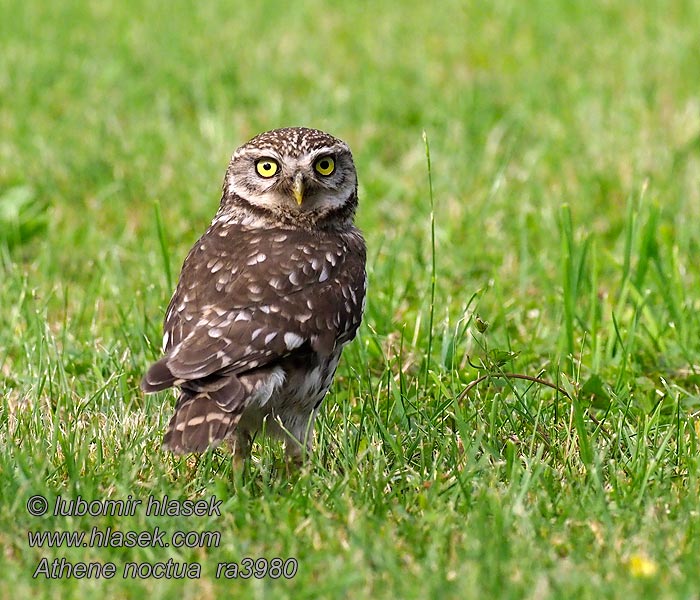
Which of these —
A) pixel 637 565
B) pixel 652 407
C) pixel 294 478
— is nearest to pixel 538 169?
pixel 652 407

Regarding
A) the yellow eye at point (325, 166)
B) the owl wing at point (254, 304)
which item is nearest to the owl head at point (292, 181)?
the yellow eye at point (325, 166)

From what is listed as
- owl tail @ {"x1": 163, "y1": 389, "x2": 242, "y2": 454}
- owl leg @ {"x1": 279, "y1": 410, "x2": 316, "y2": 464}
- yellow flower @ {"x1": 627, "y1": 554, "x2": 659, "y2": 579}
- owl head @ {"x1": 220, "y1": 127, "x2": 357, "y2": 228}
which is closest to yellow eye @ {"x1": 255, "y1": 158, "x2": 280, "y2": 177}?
owl head @ {"x1": 220, "y1": 127, "x2": 357, "y2": 228}

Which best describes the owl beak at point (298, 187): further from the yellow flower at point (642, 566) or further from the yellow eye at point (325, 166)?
the yellow flower at point (642, 566)

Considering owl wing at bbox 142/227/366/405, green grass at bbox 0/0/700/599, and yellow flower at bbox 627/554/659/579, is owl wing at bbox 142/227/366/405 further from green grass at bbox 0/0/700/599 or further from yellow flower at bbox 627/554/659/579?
yellow flower at bbox 627/554/659/579

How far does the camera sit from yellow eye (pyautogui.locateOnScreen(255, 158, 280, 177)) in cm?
526

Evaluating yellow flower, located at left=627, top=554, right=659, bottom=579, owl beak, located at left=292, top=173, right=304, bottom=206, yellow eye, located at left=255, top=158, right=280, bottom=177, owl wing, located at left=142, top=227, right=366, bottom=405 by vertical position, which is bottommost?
yellow flower, located at left=627, top=554, right=659, bottom=579

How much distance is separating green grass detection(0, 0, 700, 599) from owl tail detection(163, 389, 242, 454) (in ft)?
0.71

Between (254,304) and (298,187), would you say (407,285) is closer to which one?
(298,187)

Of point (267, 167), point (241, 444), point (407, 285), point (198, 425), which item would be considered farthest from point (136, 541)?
point (407, 285)

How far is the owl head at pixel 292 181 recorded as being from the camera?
520cm

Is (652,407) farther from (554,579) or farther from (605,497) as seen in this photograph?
(554,579)

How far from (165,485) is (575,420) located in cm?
Result: 162

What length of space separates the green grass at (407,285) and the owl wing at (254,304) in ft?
1.38

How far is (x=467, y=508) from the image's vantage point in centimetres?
415
